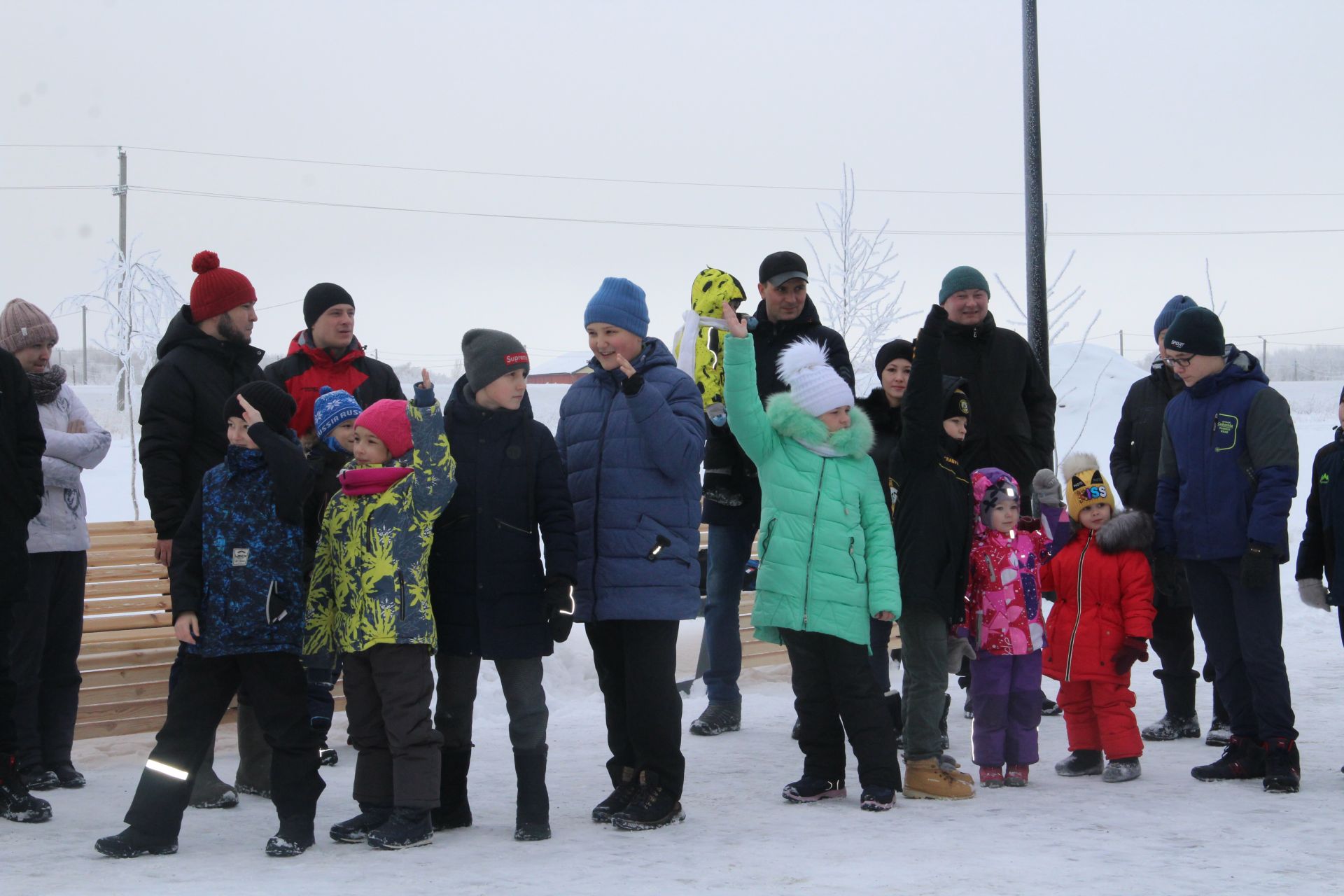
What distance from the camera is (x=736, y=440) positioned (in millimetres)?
6836

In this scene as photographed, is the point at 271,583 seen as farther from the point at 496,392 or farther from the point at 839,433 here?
the point at 839,433

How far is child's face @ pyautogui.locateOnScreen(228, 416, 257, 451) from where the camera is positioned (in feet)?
16.5

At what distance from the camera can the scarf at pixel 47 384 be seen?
6293 mm

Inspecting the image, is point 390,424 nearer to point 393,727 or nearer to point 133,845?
point 393,727

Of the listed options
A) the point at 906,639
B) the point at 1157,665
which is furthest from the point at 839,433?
the point at 1157,665

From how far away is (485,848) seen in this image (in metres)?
4.95

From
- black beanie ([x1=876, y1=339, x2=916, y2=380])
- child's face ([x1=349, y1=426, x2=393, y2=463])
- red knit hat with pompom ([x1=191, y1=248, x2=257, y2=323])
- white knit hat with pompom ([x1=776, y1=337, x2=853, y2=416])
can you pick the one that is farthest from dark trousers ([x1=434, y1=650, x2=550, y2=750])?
black beanie ([x1=876, y1=339, x2=916, y2=380])

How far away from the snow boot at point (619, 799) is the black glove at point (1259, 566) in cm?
284

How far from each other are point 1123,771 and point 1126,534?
1.09 meters

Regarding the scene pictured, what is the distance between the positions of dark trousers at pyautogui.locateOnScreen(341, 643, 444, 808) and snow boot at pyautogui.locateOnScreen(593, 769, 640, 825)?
691 millimetres

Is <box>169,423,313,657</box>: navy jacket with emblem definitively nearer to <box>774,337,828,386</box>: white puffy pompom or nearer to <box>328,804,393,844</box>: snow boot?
<box>328,804,393,844</box>: snow boot

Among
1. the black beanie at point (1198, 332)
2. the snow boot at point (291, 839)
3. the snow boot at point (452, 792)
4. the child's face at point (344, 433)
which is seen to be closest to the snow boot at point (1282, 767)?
the black beanie at point (1198, 332)

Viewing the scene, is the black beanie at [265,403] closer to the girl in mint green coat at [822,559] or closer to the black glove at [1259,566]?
the girl in mint green coat at [822,559]

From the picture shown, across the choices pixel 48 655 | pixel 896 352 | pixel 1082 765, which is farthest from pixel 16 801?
pixel 1082 765
